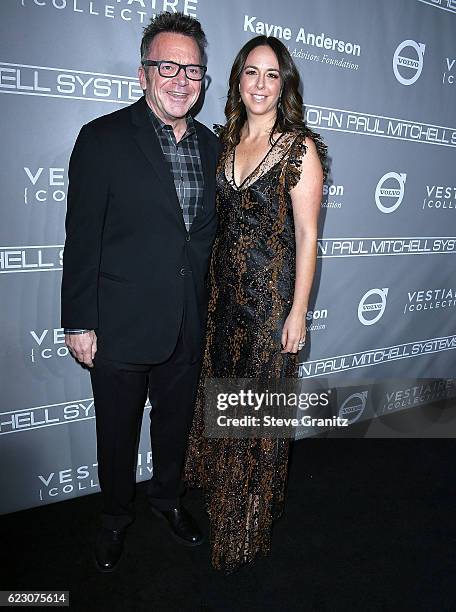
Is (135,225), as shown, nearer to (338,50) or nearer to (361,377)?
(338,50)

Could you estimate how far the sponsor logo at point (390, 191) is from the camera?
3002 mm

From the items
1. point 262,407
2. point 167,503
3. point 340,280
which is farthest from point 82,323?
point 340,280

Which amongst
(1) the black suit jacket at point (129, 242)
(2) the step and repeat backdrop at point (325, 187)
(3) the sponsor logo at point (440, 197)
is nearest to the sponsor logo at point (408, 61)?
(2) the step and repeat backdrop at point (325, 187)

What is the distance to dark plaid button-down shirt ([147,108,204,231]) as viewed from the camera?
5.99 feet

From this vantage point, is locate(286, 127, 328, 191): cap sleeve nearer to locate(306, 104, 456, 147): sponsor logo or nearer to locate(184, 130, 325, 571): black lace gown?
locate(184, 130, 325, 571): black lace gown

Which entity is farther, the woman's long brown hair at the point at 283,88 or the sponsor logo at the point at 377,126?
the sponsor logo at the point at 377,126

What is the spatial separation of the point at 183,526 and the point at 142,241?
1262 mm

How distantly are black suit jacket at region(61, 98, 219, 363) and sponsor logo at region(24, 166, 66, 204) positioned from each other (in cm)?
39

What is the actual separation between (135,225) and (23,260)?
643 mm

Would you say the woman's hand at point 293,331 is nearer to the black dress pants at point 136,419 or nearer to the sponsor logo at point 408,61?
the black dress pants at point 136,419

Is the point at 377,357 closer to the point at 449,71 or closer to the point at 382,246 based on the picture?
the point at 382,246

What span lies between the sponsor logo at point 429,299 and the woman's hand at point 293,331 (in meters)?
1.69

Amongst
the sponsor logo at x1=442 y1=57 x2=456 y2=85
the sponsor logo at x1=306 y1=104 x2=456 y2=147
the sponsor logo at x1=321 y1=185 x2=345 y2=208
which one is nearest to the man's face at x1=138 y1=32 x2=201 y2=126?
the sponsor logo at x1=306 y1=104 x2=456 y2=147

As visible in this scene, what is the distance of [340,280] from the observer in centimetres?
304
